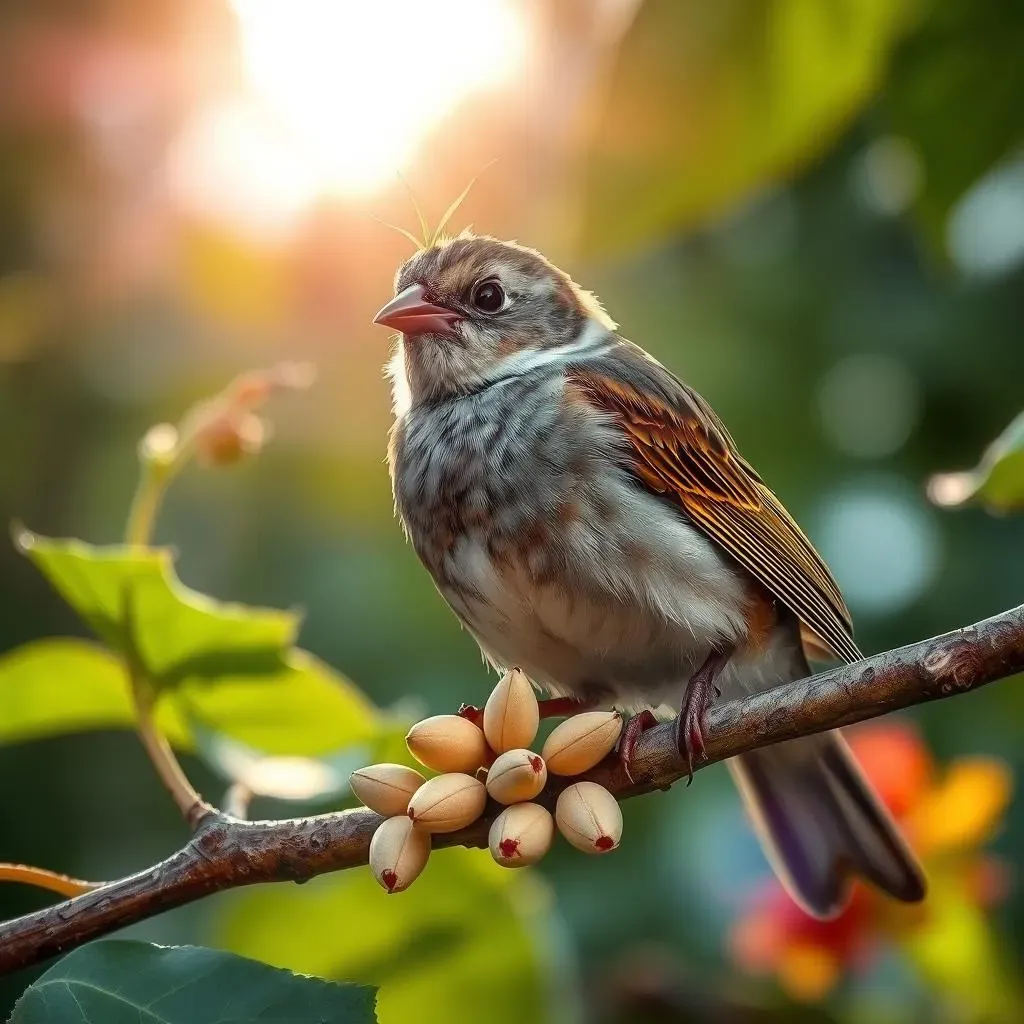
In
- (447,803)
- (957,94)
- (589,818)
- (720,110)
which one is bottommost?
(589,818)

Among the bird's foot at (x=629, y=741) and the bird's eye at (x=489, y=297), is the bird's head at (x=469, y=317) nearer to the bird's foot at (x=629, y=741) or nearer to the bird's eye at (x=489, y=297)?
the bird's eye at (x=489, y=297)

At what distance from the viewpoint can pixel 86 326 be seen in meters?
5.15

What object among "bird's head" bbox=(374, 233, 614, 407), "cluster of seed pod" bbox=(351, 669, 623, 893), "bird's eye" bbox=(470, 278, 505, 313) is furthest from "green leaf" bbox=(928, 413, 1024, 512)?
"bird's eye" bbox=(470, 278, 505, 313)

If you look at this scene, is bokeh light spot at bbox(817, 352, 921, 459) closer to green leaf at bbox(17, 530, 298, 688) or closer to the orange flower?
the orange flower

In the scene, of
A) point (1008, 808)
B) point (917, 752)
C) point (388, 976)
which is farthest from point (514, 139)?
point (1008, 808)

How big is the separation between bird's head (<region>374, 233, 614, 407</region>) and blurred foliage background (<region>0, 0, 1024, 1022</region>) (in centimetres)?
14

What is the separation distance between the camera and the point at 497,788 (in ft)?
6.30

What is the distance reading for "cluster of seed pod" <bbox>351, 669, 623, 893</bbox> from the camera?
1.86 meters

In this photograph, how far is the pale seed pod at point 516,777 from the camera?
190 cm

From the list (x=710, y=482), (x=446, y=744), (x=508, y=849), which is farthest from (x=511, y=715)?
(x=710, y=482)

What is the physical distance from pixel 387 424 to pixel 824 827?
2629 mm

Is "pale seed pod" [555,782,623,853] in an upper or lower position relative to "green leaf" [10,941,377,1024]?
lower

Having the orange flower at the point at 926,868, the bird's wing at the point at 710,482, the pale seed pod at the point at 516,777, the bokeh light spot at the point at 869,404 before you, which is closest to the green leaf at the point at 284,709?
the pale seed pod at the point at 516,777

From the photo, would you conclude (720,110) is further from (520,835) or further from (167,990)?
(167,990)
